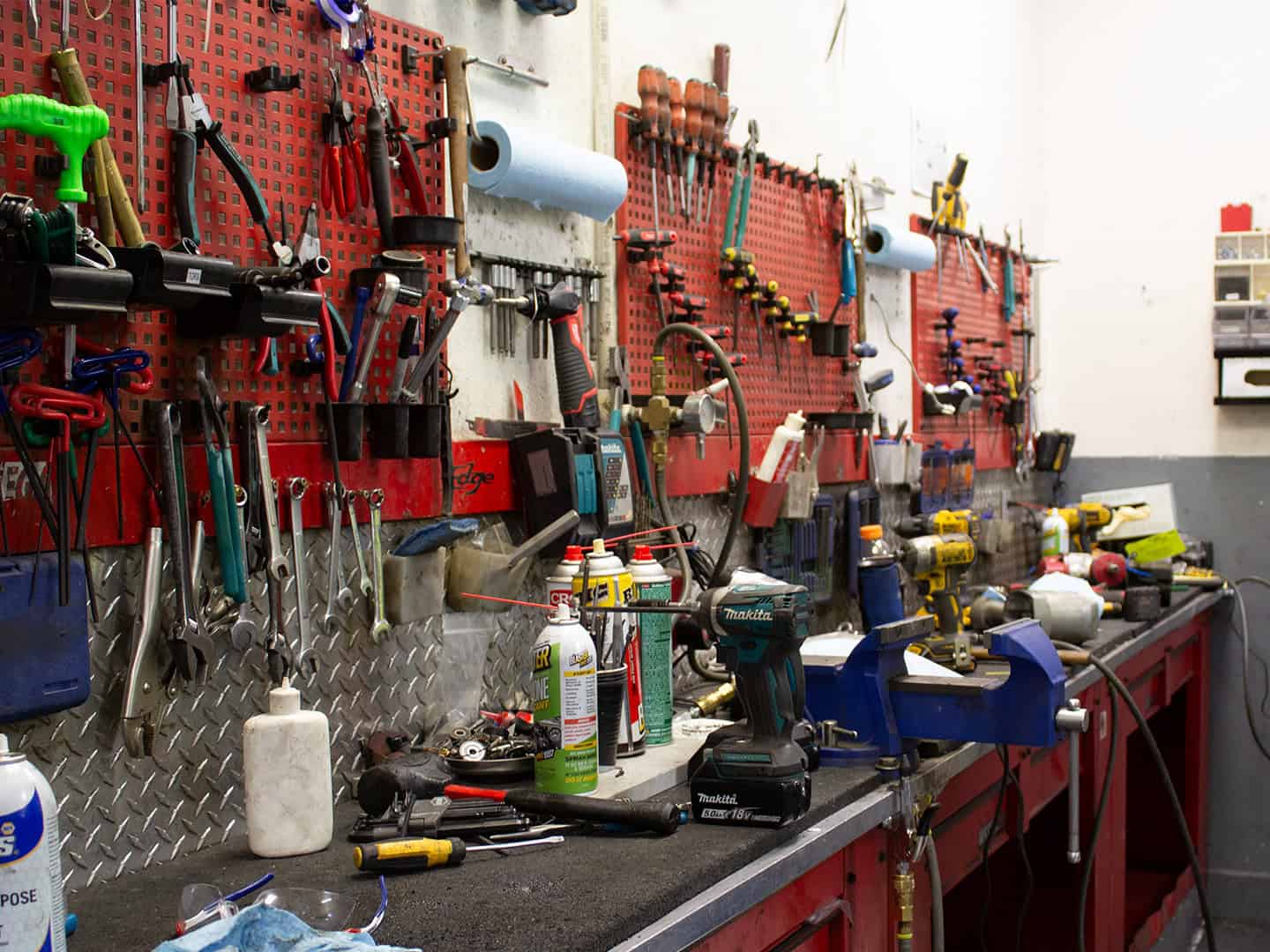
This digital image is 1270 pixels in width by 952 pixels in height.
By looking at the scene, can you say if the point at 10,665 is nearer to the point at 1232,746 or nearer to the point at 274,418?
the point at 274,418

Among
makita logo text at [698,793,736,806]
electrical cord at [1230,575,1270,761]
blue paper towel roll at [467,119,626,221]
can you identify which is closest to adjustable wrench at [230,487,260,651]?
makita logo text at [698,793,736,806]

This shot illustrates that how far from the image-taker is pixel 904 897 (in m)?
1.81

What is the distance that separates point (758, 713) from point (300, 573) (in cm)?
62

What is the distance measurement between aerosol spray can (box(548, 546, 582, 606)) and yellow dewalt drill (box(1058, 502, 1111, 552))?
2.61m

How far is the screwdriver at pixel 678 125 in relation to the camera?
8.20 ft

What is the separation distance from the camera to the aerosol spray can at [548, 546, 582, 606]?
1888 mm

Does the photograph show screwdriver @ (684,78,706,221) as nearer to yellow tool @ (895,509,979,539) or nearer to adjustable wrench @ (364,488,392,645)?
yellow tool @ (895,509,979,539)

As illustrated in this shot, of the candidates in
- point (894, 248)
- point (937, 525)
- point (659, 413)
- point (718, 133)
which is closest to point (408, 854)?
point (659, 413)

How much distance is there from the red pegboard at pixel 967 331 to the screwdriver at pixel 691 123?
1.31 metres

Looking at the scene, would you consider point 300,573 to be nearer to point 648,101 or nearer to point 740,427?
point 740,427

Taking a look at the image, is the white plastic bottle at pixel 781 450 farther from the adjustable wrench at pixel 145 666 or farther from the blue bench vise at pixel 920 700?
the adjustable wrench at pixel 145 666

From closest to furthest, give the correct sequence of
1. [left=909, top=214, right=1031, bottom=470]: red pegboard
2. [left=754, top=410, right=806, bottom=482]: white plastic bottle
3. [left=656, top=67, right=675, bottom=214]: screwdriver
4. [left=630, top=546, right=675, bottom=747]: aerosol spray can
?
[left=630, top=546, right=675, bottom=747]: aerosol spray can, [left=656, top=67, right=675, bottom=214]: screwdriver, [left=754, top=410, right=806, bottom=482]: white plastic bottle, [left=909, top=214, right=1031, bottom=470]: red pegboard

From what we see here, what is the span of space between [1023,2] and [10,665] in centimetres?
433

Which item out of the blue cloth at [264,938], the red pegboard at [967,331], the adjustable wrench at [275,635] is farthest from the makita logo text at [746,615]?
the red pegboard at [967,331]
